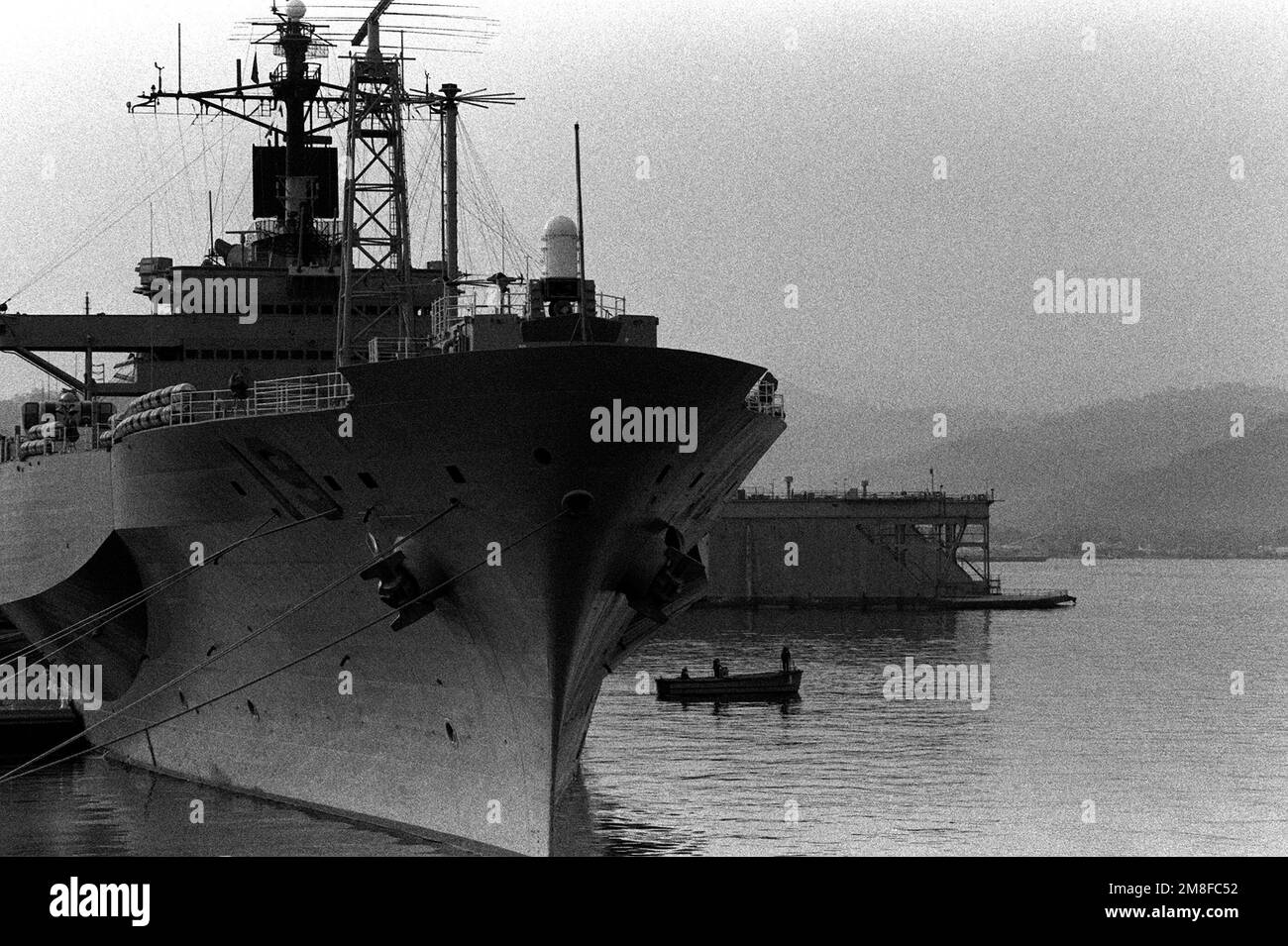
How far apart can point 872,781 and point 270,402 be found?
1639 centimetres

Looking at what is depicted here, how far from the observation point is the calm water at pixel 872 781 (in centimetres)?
2734

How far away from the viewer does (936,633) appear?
82.1 metres

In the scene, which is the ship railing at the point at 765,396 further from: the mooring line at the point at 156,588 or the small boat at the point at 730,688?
the small boat at the point at 730,688

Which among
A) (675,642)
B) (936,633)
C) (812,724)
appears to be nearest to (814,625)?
(936,633)

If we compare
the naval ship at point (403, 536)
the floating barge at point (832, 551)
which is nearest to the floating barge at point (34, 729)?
the naval ship at point (403, 536)

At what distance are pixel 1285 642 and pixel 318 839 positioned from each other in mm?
71669

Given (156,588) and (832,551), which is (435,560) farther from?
(832,551)

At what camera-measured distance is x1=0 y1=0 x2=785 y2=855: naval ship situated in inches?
805

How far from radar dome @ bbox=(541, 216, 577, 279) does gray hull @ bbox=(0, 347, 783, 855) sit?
8.12ft

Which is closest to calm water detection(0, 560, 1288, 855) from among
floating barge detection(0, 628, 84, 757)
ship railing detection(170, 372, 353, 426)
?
floating barge detection(0, 628, 84, 757)

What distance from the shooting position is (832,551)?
104312 millimetres

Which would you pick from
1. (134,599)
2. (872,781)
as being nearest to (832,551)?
(872,781)

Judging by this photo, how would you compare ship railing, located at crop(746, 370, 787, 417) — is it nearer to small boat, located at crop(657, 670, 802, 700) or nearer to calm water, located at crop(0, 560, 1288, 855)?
calm water, located at crop(0, 560, 1288, 855)

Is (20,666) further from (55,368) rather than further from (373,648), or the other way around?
(373,648)
